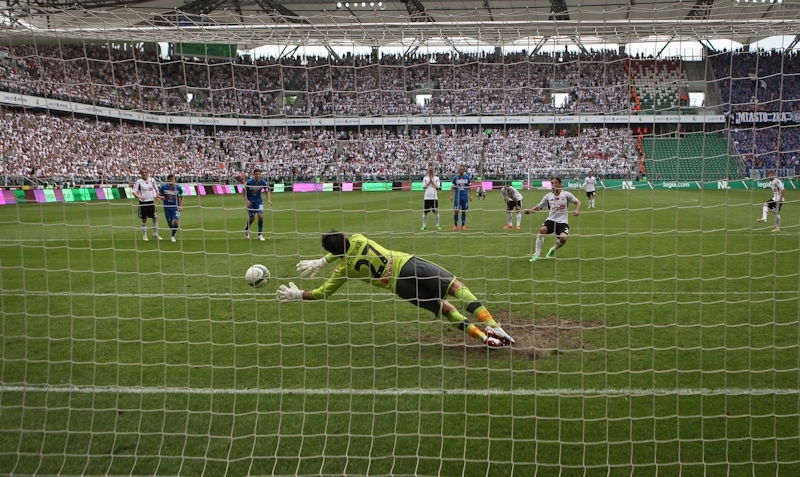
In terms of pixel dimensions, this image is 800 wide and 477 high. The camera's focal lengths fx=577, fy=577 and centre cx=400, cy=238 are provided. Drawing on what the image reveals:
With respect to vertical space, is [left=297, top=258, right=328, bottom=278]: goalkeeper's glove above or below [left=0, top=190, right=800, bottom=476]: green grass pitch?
above

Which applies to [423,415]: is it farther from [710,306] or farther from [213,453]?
[710,306]

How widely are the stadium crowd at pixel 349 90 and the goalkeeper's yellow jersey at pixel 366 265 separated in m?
1.41

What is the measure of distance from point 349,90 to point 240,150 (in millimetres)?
1555

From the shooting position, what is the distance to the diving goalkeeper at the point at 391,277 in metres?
6.15

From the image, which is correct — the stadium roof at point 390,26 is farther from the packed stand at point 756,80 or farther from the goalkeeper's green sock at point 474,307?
the goalkeeper's green sock at point 474,307

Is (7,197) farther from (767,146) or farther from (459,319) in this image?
(767,146)

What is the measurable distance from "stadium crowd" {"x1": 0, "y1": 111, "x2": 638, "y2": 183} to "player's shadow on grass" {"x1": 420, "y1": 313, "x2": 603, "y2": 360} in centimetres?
195

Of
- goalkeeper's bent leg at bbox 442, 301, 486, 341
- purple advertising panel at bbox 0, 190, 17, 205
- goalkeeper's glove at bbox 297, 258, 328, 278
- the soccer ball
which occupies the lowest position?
goalkeeper's bent leg at bbox 442, 301, 486, 341

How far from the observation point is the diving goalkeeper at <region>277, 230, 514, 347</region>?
242 inches

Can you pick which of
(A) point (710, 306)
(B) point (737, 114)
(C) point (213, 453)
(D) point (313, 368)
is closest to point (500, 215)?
(A) point (710, 306)

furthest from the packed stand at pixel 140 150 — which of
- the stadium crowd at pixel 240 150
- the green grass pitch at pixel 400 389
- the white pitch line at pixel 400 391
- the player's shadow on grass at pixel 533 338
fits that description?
the player's shadow on grass at pixel 533 338

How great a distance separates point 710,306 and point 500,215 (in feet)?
52.0

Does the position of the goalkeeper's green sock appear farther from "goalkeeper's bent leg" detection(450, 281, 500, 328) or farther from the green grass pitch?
the green grass pitch

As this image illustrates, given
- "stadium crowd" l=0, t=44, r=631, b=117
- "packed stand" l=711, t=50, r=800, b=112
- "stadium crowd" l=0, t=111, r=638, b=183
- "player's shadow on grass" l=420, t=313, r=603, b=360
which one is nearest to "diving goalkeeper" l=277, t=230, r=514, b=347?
"player's shadow on grass" l=420, t=313, r=603, b=360
